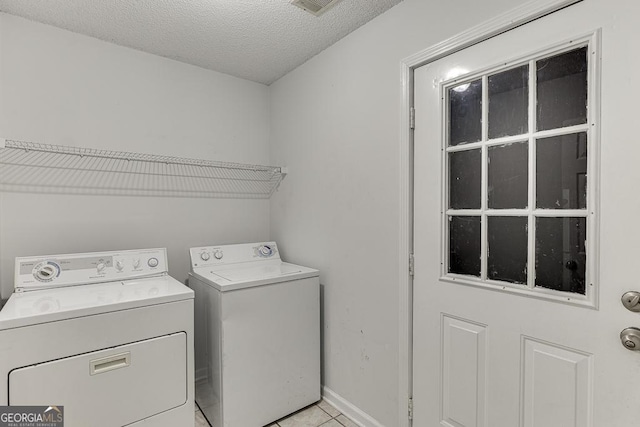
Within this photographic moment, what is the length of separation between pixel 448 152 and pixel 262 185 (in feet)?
5.55

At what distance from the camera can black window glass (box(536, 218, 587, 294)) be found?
1134 mm

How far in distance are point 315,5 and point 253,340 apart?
1867 mm

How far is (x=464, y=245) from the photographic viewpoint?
1.48 metres

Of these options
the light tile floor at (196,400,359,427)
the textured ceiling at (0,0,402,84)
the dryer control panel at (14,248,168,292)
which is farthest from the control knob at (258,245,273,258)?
the textured ceiling at (0,0,402,84)

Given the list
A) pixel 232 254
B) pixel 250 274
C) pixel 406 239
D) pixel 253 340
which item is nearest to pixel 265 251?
pixel 232 254

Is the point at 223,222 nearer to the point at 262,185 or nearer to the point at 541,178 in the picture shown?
the point at 262,185

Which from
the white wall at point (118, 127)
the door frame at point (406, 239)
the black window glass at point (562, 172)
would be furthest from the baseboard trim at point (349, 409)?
the black window glass at point (562, 172)

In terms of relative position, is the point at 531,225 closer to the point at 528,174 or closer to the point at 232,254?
the point at 528,174

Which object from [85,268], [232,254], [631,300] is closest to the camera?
[631,300]

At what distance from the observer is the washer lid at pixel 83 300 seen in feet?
4.35

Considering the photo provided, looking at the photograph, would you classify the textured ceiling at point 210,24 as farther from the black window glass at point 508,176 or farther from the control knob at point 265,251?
the control knob at point 265,251

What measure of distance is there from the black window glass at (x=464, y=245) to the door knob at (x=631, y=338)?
1.63ft

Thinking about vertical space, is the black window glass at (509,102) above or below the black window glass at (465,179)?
above

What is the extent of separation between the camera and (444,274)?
153cm
